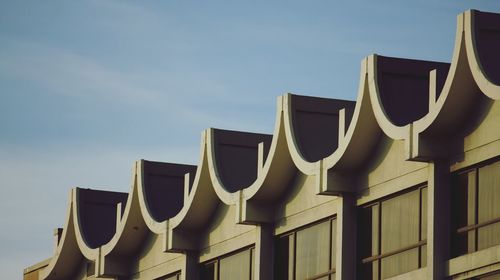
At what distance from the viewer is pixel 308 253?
4844 centimetres

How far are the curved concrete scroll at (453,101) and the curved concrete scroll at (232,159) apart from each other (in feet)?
34.7

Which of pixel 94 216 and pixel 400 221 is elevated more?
pixel 94 216

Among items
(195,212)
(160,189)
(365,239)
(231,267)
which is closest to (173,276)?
(160,189)

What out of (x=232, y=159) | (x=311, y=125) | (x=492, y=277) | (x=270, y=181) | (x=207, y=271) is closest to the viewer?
(x=492, y=277)

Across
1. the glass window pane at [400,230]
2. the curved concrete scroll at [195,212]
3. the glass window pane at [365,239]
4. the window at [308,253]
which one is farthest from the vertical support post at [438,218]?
the curved concrete scroll at [195,212]

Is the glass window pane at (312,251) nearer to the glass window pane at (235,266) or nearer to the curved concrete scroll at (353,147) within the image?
the curved concrete scroll at (353,147)

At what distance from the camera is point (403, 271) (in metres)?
43.1

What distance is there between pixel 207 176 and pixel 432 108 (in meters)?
13.6

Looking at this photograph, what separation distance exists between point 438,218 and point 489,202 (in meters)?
1.70

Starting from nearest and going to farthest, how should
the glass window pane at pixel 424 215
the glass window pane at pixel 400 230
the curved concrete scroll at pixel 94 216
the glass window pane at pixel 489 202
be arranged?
1. the glass window pane at pixel 489 202
2. the glass window pane at pixel 424 215
3. the glass window pane at pixel 400 230
4. the curved concrete scroll at pixel 94 216

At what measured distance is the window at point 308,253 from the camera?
154 feet

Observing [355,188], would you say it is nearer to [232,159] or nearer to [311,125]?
[311,125]

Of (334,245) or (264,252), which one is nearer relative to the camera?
(334,245)

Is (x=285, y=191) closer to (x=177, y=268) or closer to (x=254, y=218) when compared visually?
(x=254, y=218)
